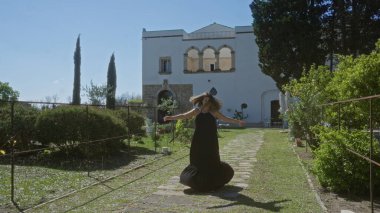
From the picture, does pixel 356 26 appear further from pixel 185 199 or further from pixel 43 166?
pixel 185 199

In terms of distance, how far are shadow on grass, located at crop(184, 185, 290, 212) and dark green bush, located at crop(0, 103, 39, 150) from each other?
5.89 metres

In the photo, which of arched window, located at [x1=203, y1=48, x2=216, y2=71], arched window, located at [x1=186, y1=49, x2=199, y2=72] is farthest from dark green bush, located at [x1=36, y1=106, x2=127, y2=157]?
arched window, located at [x1=203, y1=48, x2=216, y2=71]

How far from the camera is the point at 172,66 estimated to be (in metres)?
38.2

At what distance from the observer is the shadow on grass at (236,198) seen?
6059 mm

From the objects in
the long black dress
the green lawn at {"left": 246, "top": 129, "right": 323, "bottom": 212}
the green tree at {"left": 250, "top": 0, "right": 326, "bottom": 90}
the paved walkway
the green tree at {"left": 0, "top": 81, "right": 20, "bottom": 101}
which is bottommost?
the paved walkway

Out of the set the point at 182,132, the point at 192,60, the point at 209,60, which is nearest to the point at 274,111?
the point at 192,60

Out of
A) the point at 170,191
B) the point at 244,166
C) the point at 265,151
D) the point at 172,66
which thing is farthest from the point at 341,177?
the point at 172,66

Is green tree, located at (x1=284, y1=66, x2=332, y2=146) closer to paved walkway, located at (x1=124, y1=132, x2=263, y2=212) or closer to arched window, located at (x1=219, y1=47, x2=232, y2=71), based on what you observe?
paved walkway, located at (x1=124, y1=132, x2=263, y2=212)

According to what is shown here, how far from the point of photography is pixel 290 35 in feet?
73.4

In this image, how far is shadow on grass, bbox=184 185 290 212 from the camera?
6.06m

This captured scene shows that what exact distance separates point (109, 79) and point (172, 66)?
5970mm

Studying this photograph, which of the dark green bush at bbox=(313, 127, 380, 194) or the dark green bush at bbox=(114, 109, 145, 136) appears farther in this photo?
the dark green bush at bbox=(114, 109, 145, 136)

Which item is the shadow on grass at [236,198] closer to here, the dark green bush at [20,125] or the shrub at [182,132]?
the dark green bush at [20,125]

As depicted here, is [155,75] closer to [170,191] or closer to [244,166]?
[244,166]
